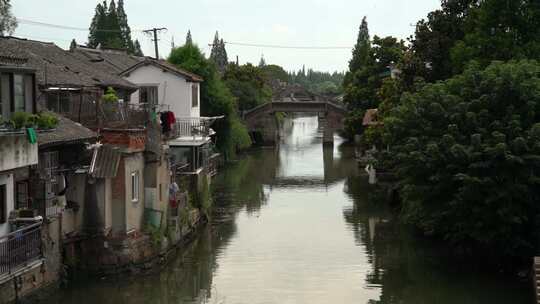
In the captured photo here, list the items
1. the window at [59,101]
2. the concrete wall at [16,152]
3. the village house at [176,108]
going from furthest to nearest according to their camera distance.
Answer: the village house at [176,108]
the window at [59,101]
the concrete wall at [16,152]

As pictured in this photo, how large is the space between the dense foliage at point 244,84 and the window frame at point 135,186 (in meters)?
62.3

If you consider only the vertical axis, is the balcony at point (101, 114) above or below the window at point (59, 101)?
below

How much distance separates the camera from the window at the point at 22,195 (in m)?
21.9

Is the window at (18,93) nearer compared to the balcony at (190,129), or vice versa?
the window at (18,93)

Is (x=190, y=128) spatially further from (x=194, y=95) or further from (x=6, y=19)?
(x=6, y=19)

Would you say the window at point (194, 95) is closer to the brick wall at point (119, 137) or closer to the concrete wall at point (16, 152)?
the brick wall at point (119, 137)

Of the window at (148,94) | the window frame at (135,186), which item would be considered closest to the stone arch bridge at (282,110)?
the window at (148,94)

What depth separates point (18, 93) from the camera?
21594 mm

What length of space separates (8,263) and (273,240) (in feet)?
52.8

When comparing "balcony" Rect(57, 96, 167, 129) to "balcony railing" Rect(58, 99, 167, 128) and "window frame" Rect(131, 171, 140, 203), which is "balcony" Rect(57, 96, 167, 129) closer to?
"balcony railing" Rect(58, 99, 167, 128)

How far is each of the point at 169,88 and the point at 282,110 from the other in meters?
47.2

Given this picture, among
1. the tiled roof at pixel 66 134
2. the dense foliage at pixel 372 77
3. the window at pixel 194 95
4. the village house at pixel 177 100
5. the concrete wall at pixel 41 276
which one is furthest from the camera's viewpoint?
the dense foliage at pixel 372 77

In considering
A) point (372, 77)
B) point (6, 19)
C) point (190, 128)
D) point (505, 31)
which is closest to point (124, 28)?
point (372, 77)

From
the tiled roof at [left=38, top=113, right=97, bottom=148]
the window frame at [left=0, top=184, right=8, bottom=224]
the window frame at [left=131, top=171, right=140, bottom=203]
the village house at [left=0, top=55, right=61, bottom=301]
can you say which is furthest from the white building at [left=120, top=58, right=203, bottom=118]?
the window frame at [left=0, top=184, right=8, bottom=224]
